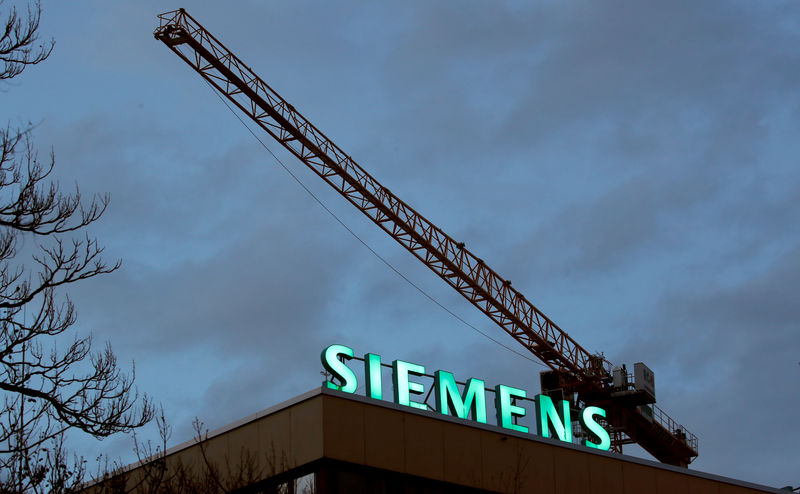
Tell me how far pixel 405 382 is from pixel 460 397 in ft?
8.15

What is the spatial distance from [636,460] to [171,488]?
17844 mm

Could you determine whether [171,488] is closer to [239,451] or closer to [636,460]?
[239,451]

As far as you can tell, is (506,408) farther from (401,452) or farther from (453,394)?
(401,452)

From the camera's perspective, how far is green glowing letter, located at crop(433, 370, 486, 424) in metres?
46.6

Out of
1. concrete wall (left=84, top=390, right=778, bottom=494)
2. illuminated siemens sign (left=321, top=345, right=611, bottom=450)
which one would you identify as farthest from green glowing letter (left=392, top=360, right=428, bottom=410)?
concrete wall (left=84, top=390, right=778, bottom=494)

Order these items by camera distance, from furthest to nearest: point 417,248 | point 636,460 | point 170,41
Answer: point 417,248, point 170,41, point 636,460

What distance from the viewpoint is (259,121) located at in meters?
116

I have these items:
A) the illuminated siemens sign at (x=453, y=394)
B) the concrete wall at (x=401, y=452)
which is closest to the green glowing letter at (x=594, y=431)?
the illuminated siemens sign at (x=453, y=394)

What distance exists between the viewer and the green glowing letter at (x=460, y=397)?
4656cm

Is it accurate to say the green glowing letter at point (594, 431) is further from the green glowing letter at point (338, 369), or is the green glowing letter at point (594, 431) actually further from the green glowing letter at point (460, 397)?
the green glowing letter at point (338, 369)

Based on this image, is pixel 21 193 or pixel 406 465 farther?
pixel 406 465

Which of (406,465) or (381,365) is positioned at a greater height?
(381,365)

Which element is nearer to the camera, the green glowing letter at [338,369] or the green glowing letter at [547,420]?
the green glowing letter at [338,369]

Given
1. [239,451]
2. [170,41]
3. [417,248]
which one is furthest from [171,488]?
[417,248]
